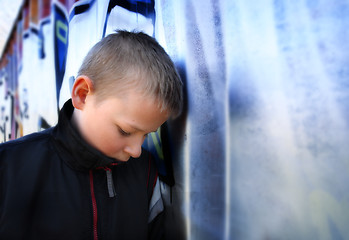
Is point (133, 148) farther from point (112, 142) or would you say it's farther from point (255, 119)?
point (255, 119)

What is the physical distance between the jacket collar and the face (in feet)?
0.10

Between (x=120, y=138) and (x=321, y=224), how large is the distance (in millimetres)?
575

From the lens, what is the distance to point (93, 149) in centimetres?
72

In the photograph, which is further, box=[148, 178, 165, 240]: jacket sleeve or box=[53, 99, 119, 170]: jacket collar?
box=[148, 178, 165, 240]: jacket sleeve

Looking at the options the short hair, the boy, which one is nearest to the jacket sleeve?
the boy

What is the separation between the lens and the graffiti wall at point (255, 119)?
521mm

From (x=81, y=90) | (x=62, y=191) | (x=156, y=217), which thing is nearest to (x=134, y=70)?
(x=81, y=90)

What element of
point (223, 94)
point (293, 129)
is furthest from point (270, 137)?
point (223, 94)

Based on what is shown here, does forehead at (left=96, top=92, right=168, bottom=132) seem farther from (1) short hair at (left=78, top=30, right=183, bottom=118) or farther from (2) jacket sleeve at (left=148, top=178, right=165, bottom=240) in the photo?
(2) jacket sleeve at (left=148, top=178, right=165, bottom=240)

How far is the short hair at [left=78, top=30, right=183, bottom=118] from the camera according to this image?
69 cm

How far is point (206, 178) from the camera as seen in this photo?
2.60ft

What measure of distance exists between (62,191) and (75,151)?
0.44 ft

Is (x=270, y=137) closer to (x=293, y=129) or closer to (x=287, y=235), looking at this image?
(x=293, y=129)

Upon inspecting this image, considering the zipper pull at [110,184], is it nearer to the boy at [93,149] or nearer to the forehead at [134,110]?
the boy at [93,149]
